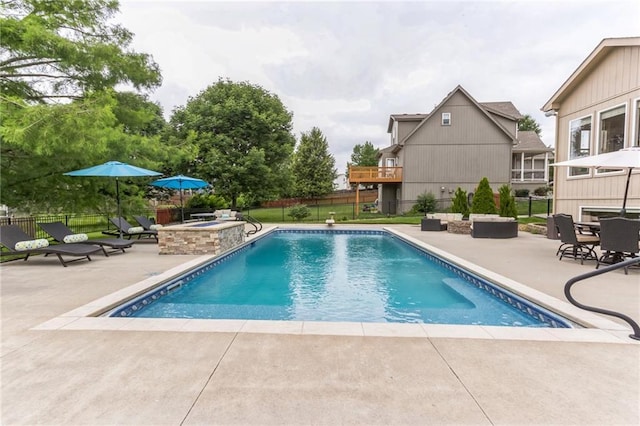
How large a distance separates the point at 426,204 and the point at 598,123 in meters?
11.7

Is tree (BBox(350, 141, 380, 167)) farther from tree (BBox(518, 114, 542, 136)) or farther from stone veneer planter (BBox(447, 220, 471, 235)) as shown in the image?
stone veneer planter (BBox(447, 220, 471, 235))

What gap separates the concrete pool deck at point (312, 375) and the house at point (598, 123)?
7.14 metres

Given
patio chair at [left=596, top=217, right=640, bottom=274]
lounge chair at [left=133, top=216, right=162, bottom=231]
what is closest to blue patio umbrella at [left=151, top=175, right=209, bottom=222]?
lounge chair at [left=133, top=216, right=162, bottom=231]

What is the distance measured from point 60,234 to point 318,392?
9.00m

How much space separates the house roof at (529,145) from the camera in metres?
24.5

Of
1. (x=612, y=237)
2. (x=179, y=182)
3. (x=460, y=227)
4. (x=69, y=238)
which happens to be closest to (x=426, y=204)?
(x=460, y=227)

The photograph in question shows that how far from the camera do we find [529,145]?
25.3 metres

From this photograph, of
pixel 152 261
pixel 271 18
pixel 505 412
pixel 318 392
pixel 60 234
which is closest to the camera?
pixel 505 412

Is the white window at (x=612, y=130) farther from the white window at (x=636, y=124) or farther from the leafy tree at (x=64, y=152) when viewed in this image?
the leafy tree at (x=64, y=152)

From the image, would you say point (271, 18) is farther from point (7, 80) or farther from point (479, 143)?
point (479, 143)

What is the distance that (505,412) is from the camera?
2.16 meters

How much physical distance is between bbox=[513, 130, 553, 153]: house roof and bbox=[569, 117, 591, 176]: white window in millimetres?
14118

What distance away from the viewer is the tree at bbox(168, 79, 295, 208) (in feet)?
63.2

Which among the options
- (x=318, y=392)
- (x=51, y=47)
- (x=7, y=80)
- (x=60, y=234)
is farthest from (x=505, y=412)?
(x=7, y=80)
